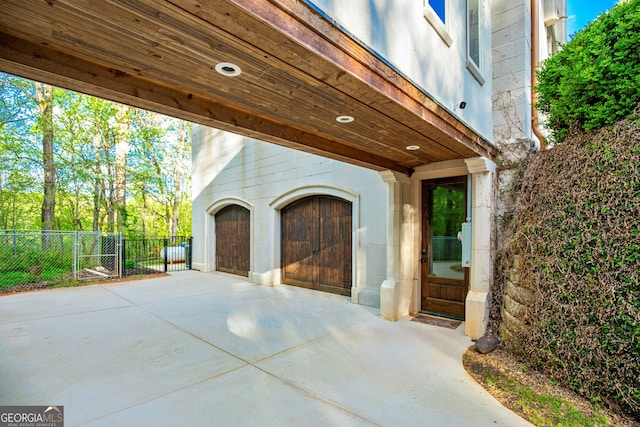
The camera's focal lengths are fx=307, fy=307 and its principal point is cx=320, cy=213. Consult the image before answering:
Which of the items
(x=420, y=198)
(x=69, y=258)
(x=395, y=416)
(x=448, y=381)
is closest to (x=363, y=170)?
(x=420, y=198)

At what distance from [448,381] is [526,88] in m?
3.90

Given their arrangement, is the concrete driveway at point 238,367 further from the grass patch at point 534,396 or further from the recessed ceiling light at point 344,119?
the recessed ceiling light at point 344,119

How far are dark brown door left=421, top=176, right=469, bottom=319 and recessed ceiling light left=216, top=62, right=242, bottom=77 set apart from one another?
382 cm

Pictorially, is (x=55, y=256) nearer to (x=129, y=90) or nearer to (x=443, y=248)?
(x=129, y=90)

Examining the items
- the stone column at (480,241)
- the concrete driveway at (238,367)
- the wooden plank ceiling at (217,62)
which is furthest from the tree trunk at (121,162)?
the stone column at (480,241)

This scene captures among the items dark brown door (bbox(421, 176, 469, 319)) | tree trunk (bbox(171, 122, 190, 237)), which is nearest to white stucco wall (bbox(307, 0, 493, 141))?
dark brown door (bbox(421, 176, 469, 319))

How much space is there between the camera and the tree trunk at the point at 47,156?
9.20 m

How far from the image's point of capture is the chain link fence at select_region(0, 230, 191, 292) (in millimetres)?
7379

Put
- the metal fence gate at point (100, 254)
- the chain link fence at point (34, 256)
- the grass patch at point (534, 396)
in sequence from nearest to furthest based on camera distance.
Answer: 1. the grass patch at point (534, 396)
2. the chain link fence at point (34, 256)
3. the metal fence gate at point (100, 254)

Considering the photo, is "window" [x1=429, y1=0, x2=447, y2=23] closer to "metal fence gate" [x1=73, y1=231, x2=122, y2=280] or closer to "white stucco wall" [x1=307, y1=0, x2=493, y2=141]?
"white stucco wall" [x1=307, y1=0, x2=493, y2=141]

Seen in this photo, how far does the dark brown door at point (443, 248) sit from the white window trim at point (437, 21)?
2.18 metres

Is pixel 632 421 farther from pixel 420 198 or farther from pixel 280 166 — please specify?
pixel 280 166

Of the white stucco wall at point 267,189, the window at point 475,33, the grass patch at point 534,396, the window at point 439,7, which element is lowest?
the grass patch at point 534,396

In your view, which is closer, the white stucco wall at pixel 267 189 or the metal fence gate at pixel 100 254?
the white stucco wall at pixel 267 189
